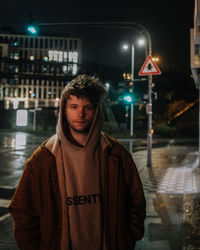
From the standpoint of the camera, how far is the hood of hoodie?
201cm

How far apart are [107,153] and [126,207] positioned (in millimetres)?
464

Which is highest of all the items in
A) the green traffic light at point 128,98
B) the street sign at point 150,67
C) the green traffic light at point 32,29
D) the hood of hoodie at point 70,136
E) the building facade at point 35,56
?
the building facade at point 35,56

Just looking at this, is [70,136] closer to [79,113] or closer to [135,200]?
[79,113]

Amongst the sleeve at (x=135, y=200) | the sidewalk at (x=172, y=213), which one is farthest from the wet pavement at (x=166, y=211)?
the sleeve at (x=135, y=200)

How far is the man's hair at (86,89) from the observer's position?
213cm

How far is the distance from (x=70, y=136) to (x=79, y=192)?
17.1 inches

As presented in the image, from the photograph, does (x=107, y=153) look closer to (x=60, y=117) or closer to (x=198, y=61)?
(x=60, y=117)

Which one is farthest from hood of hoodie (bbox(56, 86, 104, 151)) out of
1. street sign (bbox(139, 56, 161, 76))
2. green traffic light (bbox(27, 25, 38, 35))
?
green traffic light (bbox(27, 25, 38, 35))

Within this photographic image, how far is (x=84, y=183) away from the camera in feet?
6.35

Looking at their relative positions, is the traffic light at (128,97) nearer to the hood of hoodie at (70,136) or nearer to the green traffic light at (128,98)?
the green traffic light at (128,98)

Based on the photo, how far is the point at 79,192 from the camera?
6.33ft

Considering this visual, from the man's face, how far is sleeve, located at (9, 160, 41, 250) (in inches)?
17.8

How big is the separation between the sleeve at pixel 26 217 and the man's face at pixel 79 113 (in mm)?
453

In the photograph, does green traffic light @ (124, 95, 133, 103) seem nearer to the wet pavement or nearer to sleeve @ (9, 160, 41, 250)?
the wet pavement
